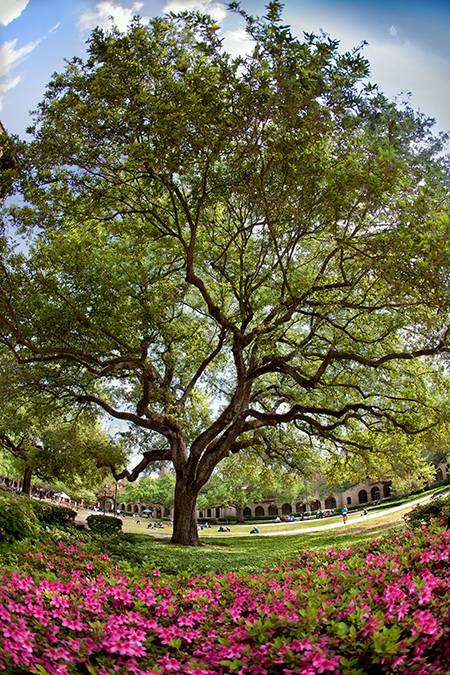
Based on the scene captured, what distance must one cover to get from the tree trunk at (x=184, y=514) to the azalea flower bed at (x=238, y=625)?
10964 mm

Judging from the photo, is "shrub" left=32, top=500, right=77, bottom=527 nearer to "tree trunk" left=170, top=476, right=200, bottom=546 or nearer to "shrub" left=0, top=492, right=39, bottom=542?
"shrub" left=0, top=492, right=39, bottom=542

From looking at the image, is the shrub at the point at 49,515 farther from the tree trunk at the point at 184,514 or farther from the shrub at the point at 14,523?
the tree trunk at the point at 184,514

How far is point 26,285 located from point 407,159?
9.02 meters

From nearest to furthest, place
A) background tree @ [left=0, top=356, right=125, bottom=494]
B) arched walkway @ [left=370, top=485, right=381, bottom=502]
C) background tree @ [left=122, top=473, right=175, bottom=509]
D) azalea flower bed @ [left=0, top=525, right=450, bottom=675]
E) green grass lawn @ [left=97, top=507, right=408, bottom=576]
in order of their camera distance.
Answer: azalea flower bed @ [left=0, top=525, right=450, bottom=675] < green grass lawn @ [left=97, top=507, right=408, bottom=576] < background tree @ [left=0, top=356, right=125, bottom=494] < background tree @ [left=122, top=473, right=175, bottom=509] < arched walkway @ [left=370, top=485, right=381, bottom=502]

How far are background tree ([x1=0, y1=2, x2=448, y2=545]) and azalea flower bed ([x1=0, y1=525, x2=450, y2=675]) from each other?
16.7ft

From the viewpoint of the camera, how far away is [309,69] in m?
6.18

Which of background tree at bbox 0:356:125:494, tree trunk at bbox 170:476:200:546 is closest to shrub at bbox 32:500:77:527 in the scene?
tree trunk at bbox 170:476:200:546

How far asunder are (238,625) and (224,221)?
382 inches

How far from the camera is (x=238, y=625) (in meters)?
3.37

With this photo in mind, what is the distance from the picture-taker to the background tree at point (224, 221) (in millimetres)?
6996

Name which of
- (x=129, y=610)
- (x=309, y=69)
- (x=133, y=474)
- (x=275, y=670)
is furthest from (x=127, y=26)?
(x=133, y=474)

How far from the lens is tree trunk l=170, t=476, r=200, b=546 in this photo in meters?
14.9

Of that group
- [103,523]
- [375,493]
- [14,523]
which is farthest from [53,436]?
[375,493]

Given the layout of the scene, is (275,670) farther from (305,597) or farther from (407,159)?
(407,159)
